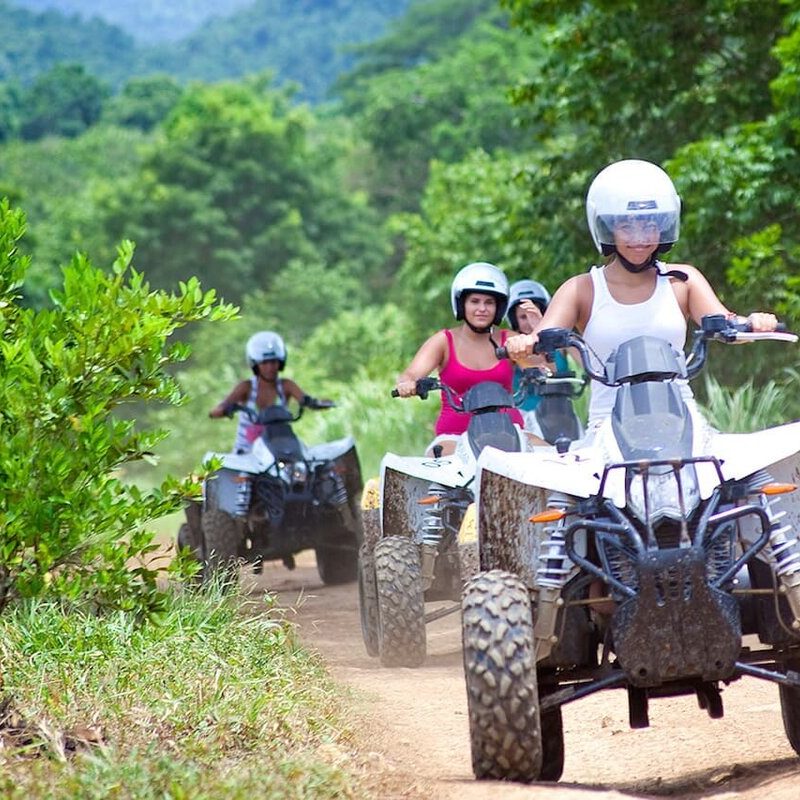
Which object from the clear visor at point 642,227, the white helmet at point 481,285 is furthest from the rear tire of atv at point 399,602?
the clear visor at point 642,227

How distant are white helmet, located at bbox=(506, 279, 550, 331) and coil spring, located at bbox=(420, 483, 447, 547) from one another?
197 cm

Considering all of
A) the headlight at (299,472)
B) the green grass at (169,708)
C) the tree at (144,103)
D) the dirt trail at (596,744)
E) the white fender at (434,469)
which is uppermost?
the tree at (144,103)

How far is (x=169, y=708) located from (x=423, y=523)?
3.02 metres

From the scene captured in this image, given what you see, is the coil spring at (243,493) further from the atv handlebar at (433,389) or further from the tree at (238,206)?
the tree at (238,206)

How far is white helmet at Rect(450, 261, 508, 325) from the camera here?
9.10 meters

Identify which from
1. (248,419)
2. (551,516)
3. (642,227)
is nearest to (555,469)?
(551,516)

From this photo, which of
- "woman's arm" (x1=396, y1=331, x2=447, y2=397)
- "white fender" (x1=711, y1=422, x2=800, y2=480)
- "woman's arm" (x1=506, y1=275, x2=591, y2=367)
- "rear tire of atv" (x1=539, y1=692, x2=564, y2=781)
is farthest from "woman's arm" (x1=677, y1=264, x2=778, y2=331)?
"woman's arm" (x1=396, y1=331, x2=447, y2=397)

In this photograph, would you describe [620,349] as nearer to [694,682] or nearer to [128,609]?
[694,682]

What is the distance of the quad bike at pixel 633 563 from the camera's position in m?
5.46

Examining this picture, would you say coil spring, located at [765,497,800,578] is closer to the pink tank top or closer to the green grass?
the green grass

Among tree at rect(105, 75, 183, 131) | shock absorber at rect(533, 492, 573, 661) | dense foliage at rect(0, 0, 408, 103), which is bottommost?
shock absorber at rect(533, 492, 573, 661)

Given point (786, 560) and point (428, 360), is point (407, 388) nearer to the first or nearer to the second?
point (428, 360)

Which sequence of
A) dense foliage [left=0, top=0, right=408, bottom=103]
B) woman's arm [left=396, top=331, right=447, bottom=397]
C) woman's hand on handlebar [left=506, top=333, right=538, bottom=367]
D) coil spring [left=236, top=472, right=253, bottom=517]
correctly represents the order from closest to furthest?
woman's hand on handlebar [left=506, top=333, right=538, bottom=367], woman's arm [left=396, top=331, right=447, bottom=397], coil spring [left=236, top=472, right=253, bottom=517], dense foliage [left=0, top=0, right=408, bottom=103]

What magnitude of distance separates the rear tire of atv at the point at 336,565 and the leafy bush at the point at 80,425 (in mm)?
5927
